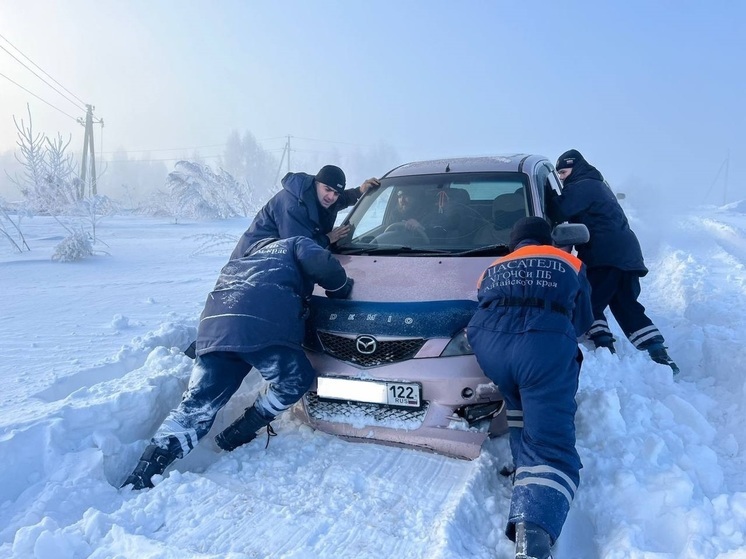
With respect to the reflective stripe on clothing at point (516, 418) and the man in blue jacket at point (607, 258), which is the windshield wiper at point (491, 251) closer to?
the man in blue jacket at point (607, 258)

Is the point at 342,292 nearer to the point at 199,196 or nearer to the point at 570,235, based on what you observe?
the point at 570,235

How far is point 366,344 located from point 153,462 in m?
1.26

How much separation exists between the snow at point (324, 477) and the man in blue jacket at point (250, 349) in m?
0.19

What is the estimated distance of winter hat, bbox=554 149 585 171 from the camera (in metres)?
4.78

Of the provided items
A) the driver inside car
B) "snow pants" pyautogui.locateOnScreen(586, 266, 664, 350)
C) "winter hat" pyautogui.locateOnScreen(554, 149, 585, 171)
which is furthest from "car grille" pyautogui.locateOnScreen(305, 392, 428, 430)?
"winter hat" pyautogui.locateOnScreen(554, 149, 585, 171)

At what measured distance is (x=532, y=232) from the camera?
9.87 ft

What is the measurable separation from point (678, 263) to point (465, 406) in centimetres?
787

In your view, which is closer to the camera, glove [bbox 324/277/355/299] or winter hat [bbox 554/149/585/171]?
glove [bbox 324/277/355/299]

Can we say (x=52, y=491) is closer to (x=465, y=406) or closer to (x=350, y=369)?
(x=350, y=369)

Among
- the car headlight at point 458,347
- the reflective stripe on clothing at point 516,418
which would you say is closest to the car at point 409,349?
the car headlight at point 458,347

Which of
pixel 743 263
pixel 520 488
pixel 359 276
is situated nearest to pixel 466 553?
pixel 520 488

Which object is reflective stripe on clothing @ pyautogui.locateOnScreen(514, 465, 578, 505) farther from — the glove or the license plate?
the glove

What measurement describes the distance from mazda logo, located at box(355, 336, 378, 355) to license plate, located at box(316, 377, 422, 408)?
0.17 m

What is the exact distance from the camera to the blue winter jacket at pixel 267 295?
9.77 feet
